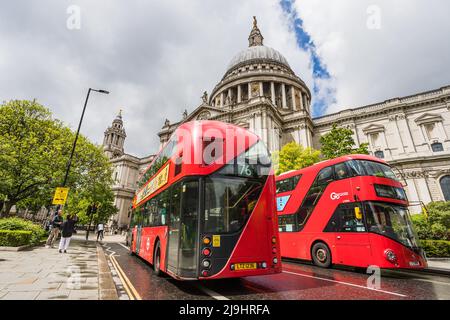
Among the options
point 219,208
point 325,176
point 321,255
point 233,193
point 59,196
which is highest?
point 325,176

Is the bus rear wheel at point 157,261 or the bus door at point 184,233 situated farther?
the bus rear wheel at point 157,261

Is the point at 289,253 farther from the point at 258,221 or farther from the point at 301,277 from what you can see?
the point at 258,221

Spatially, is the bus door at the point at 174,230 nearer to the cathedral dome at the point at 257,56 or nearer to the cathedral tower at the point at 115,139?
the cathedral dome at the point at 257,56

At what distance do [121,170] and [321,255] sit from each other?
2122 inches

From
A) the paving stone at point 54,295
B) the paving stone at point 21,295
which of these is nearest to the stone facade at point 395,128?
the paving stone at point 54,295

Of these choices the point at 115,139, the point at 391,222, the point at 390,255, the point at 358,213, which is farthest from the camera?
the point at 115,139

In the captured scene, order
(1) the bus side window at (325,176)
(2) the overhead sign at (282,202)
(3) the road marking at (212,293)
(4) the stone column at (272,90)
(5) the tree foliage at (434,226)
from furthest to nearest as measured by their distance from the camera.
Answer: (4) the stone column at (272,90) < (5) the tree foliage at (434,226) < (2) the overhead sign at (282,202) < (1) the bus side window at (325,176) < (3) the road marking at (212,293)

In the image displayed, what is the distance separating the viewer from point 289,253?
10.9m

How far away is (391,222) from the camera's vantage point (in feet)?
25.7

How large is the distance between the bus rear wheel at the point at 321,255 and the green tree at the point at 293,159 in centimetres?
1483

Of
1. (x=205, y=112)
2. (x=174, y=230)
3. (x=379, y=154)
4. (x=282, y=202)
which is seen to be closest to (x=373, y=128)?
(x=379, y=154)

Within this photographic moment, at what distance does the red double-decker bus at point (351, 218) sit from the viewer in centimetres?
760

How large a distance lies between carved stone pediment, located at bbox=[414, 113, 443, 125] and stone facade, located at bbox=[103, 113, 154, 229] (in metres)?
49.9

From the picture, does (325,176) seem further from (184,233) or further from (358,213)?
(184,233)
